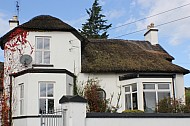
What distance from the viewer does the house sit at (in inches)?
760

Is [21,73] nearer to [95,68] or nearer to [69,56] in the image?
[69,56]

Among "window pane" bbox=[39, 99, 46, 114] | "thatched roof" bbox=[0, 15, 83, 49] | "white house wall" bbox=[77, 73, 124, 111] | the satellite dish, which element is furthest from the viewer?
"white house wall" bbox=[77, 73, 124, 111]

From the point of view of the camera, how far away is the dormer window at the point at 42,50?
21.3m

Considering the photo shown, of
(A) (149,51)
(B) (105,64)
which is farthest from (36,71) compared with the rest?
(A) (149,51)

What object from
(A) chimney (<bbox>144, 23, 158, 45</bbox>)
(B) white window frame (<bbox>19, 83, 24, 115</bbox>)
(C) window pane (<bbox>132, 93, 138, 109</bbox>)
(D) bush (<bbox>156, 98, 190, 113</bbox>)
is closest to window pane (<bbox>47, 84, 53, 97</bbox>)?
(B) white window frame (<bbox>19, 83, 24, 115</bbox>)

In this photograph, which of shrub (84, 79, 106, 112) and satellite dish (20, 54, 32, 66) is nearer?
satellite dish (20, 54, 32, 66)

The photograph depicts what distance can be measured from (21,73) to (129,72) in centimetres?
785

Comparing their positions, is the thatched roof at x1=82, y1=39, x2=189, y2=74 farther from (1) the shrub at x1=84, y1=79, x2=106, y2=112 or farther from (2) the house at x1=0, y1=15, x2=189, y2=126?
(1) the shrub at x1=84, y1=79, x2=106, y2=112

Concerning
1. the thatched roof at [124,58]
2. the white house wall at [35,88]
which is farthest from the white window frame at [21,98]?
the thatched roof at [124,58]

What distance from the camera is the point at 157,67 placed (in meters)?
23.4

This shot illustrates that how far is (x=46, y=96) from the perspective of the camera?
19.2m

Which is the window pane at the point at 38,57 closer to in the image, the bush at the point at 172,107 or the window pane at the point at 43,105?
the window pane at the point at 43,105

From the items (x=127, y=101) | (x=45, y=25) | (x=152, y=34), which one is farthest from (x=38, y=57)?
(x=152, y=34)

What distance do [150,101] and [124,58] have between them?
416 cm
